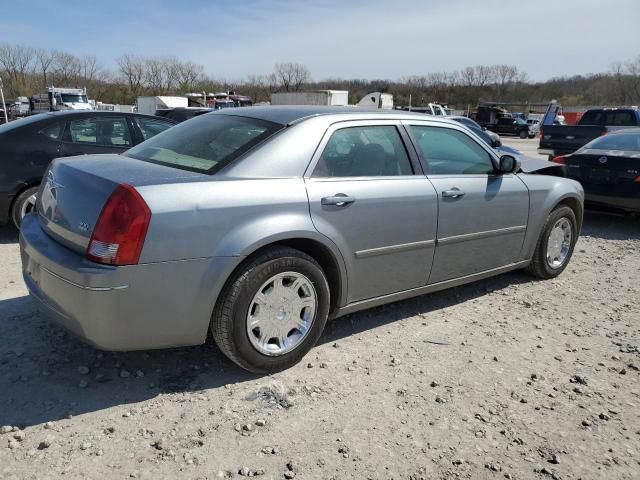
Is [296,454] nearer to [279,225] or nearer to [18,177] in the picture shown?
[279,225]

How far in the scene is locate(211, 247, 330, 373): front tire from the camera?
2896 millimetres

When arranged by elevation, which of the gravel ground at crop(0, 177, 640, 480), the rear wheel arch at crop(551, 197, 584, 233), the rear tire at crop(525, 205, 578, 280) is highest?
the rear wheel arch at crop(551, 197, 584, 233)

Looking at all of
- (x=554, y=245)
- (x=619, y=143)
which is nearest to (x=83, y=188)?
(x=554, y=245)

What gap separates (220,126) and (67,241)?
126 cm

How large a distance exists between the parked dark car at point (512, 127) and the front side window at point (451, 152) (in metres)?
40.7

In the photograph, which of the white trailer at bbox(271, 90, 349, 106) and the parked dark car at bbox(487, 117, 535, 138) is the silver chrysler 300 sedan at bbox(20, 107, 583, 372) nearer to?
the white trailer at bbox(271, 90, 349, 106)

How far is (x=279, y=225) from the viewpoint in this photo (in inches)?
116

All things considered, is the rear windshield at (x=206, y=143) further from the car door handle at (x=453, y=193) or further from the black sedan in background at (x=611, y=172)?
the black sedan in background at (x=611, y=172)

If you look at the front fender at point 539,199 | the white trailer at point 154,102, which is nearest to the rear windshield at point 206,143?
the front fender at point 539,199

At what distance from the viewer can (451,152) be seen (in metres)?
4.18

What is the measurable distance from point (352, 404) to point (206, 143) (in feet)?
6.04

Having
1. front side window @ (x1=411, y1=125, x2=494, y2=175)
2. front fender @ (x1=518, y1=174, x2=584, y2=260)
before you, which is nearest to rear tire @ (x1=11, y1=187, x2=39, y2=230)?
front side window @ (x1=411, y1=125, x2=494, y2=175)

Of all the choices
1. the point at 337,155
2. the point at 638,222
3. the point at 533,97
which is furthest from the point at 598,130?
the point at 533,97

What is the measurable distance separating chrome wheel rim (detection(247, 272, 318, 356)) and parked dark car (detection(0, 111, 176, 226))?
360cm
